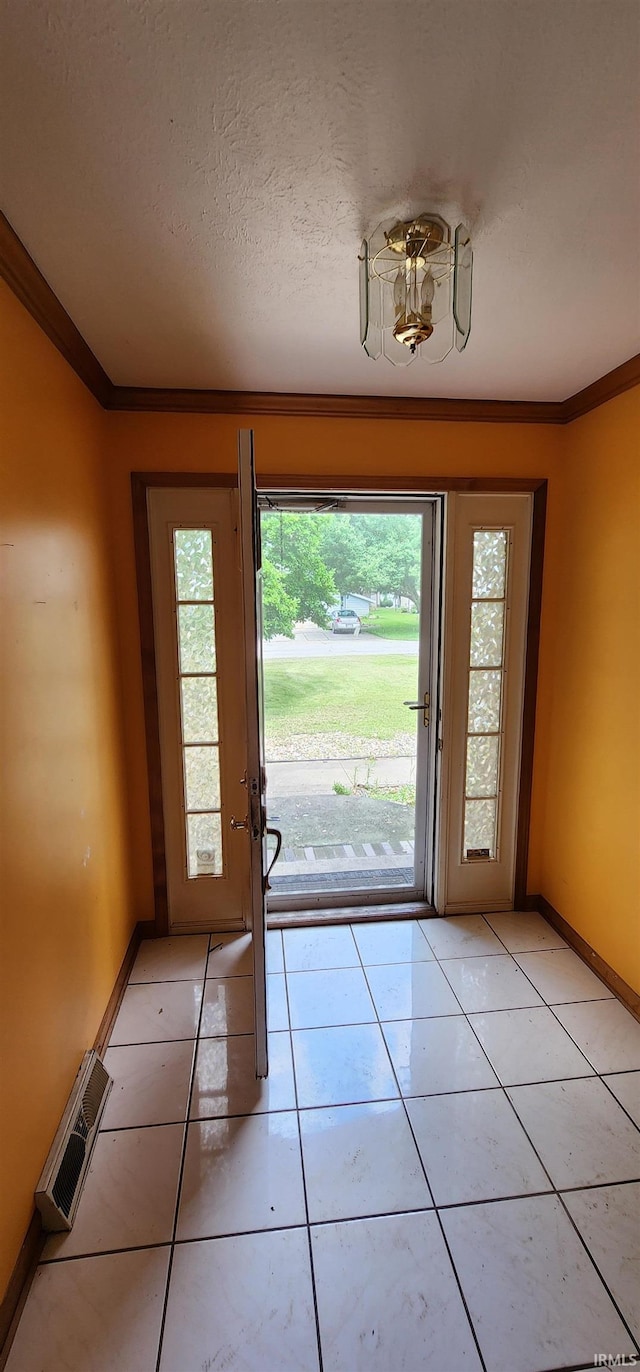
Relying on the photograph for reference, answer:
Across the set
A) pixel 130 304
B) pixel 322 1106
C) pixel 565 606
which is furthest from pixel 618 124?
pixel 322 1106

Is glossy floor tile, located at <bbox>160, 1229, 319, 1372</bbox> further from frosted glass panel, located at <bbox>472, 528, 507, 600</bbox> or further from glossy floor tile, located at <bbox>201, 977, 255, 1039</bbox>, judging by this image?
frosted glass panel, located at <bbox>472, 528, 507, 600</bbox>

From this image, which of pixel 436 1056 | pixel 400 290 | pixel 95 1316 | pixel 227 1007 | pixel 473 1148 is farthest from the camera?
pixel 227 1007

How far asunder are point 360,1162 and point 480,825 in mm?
1488

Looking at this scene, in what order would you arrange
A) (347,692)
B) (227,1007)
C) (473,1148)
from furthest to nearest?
(347,692), (227,1007), (473,1148)

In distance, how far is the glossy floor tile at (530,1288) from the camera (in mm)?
1153

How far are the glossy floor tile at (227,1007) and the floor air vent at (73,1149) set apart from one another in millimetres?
384

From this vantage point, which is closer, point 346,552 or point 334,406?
point 334,406

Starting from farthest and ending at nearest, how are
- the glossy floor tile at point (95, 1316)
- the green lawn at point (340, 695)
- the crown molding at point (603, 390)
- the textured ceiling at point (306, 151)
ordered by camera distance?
the green lawn at point (340, 695) → the crown molding at point (603, 390) → the glossy floor tile at point (95, 1316) → the textured ceiling at point (306, 151)

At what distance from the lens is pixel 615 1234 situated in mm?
1357

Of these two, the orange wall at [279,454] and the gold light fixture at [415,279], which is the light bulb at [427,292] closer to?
the gold light fixture at [415,279]

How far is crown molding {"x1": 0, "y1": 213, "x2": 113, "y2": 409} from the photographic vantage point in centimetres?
124

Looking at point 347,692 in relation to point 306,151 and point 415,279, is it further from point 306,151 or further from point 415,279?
point 306,151

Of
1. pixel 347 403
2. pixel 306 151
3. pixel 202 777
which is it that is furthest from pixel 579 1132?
pixel 347 403

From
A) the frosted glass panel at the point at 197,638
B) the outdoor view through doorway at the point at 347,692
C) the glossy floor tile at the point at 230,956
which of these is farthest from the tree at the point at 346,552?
the glossy floor tile at the point at 230,956
